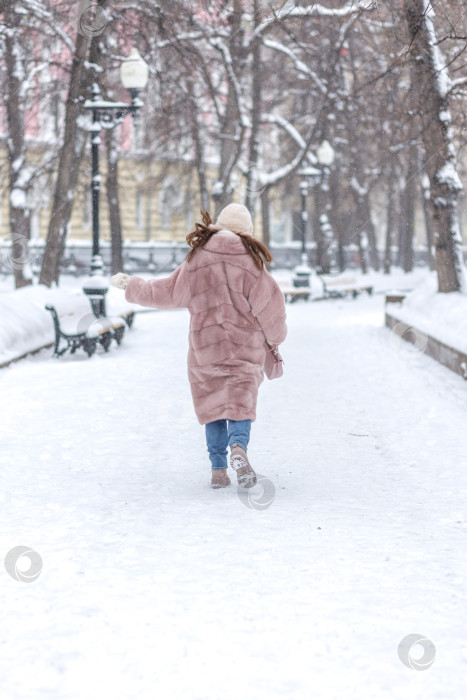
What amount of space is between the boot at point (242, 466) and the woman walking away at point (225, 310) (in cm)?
2

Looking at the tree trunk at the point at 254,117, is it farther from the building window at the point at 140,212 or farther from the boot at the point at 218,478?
the boot at the point at 218,478

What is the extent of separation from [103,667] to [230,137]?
2354cm

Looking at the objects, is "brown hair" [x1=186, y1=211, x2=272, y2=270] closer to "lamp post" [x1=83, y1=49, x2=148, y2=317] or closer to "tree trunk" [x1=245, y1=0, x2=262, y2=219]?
"lamp post" [x1=83, y1=49, x2=148, y2=317]

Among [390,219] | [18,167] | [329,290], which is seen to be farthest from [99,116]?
[390,219]

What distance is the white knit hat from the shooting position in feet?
19.1

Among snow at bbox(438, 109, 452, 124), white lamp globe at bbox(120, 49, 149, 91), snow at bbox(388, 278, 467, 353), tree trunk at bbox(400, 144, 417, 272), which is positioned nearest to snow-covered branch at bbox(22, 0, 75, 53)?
white lamp globe at bbox(120, 49, 149, 91)

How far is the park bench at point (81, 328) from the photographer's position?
12984 millimetres

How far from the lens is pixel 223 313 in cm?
583

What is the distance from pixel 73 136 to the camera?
17.5 metres

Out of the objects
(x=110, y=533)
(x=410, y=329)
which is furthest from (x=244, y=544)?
(x=410, y=329)

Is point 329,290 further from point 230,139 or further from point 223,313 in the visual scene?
point 223,313

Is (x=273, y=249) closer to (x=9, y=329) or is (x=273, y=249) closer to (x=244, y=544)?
(x=9, y=329)

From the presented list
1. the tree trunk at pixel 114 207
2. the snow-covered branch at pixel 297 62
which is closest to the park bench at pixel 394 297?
the tree trunk at pixel 114 207

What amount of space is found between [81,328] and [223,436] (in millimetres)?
7713
